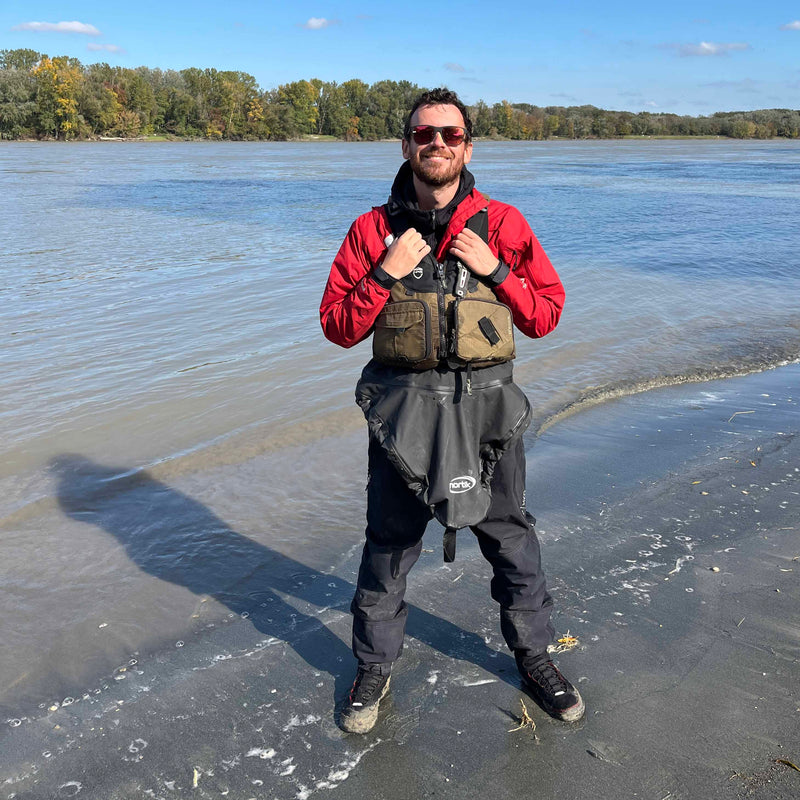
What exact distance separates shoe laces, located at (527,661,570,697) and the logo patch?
920 mm

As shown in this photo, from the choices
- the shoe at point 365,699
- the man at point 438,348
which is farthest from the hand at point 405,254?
the shoe at point 365,699

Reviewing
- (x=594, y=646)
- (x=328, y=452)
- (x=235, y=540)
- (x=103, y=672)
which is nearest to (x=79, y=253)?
(x=328, y=452)

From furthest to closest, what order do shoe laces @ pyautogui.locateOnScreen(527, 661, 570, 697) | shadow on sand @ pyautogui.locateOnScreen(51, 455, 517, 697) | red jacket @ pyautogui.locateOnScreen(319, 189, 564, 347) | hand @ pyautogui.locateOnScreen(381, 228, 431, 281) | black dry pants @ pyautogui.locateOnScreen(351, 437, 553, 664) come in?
1. shadow on sand @ pyautogui.locateOnScreen(51, 455, 517, 697)
2. shoe laces @ pyautogui.locateOnScreen(527, 661, 570, 697)
3. black dry pants @ pyautogui.locateOnScreen(351, 437, 553, 664)
4. red jacket @ pyautogui.locateOnScreen(319, 189, 564, 347)
5. hand @ pyautogui.locateOnScreen(381, 228, 431, 281)

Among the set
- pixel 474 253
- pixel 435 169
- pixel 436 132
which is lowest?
pixel 474 253

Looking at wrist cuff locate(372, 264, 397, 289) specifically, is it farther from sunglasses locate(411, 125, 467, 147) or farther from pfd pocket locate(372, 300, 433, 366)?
sunglasses locate(411, 125, 467, 147)

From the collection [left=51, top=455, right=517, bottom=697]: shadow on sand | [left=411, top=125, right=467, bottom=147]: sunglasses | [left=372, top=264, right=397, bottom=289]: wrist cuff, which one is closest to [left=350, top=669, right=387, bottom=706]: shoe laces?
[left=51, top=455, right=517, bottom=697]: shadow on sand

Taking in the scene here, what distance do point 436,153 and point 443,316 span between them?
1.95 ft

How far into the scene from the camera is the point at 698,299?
12859 mm

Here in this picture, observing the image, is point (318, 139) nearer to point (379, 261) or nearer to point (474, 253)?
point (379, 261)

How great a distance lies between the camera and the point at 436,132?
286 cm

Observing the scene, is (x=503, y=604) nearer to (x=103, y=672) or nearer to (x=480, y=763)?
(x=480, y=763)

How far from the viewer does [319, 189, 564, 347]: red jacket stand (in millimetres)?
2910

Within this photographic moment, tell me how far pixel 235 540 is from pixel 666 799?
3.03 metres

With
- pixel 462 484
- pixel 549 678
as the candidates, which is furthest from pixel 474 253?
pixel 549 678
